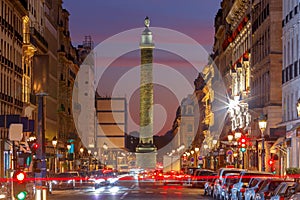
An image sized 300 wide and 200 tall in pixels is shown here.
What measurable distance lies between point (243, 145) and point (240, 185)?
18.6 metres

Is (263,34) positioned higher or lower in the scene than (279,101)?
higher

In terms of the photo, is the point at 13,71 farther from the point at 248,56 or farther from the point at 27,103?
the point at 248,56

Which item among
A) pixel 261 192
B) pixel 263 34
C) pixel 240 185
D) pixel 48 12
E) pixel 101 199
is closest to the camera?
pixel 261 192

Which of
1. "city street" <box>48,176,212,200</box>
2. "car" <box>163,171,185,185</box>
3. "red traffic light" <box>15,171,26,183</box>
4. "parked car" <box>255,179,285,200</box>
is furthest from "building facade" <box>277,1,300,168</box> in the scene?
"red traffic light" <box>15,171,26,183</box>

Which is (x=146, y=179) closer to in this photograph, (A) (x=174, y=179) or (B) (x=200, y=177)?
(A) (x=174, y=179)

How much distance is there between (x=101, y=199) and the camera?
5441cm

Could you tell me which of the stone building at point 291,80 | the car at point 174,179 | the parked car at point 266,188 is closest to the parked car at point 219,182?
the stone building at point 291,80

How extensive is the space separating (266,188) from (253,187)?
323cm

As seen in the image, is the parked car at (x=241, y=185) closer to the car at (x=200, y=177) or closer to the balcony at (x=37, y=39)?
the car at (x=200, y=177)

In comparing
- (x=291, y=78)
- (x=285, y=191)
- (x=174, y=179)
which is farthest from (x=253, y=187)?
(x=174, y=179)

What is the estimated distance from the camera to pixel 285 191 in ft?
104

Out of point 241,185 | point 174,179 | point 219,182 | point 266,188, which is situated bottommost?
point 174,179

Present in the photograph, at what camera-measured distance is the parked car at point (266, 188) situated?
115 ft

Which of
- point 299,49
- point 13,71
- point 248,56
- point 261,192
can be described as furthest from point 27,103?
point 261,192
